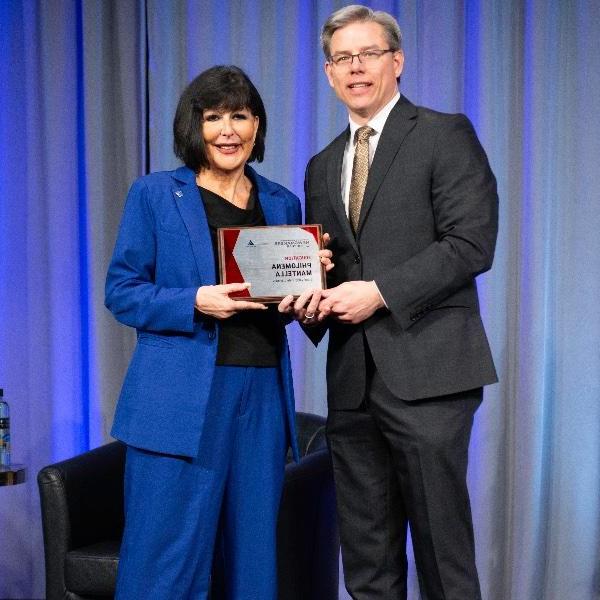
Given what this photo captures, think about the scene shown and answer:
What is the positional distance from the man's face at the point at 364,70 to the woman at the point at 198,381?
24cm

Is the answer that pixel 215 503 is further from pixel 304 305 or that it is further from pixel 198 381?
pixel 304 305

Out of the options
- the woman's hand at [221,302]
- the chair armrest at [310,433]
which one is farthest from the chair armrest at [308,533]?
the woman's hand at [221,302]

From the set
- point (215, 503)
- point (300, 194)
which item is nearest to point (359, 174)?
point (215, 503)

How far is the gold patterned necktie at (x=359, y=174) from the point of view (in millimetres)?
2551

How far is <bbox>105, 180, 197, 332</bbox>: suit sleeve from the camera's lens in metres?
2.43

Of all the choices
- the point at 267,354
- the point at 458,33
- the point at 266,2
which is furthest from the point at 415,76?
the point at 267,354

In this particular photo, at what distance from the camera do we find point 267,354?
2541 millimetres

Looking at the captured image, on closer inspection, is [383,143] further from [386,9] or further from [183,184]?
[386,9]

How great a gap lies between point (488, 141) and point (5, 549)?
268 cm

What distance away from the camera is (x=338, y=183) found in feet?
8.55

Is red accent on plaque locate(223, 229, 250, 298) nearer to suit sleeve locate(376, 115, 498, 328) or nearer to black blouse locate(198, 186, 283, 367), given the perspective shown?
black blouse locate(198, 186, 283, 367)

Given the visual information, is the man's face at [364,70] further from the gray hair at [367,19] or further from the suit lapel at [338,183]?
the suit lapel at [338,183]

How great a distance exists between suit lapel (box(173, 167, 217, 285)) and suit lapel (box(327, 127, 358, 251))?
335 mm

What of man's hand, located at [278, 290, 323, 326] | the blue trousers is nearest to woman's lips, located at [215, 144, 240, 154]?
man's hand, located at [278, 290, 323, 326]
